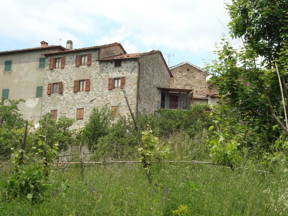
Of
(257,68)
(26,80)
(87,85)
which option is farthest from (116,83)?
(257,68)

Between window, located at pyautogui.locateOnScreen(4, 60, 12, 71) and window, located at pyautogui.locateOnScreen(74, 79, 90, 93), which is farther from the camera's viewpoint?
window, located at pyautogui.locateOnScreen(4, 60, 12, 71)

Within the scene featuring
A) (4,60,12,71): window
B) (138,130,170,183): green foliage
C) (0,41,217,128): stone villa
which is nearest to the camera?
(138,130,170,183): green foliage

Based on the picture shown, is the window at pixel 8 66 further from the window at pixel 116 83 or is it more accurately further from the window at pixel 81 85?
the window at pixel 116 83

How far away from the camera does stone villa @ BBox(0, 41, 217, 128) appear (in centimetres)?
3145

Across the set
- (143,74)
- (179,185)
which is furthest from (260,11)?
(143,74)

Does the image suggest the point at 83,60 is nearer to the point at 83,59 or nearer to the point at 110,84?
the point at 83,59

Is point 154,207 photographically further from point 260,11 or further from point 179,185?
point 260,11

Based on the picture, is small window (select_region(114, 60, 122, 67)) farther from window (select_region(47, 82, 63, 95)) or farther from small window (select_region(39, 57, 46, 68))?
small window (select_region(39, 57, 46, 68))

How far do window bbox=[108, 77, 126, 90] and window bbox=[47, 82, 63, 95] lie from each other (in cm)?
466

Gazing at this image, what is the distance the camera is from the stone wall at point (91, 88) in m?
31.2

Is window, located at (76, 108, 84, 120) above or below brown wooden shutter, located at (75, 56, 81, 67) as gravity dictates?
below

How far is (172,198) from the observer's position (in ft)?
19.4

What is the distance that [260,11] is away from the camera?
32.7 feet

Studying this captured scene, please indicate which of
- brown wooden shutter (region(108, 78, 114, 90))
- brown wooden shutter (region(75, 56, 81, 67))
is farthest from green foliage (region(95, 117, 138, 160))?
brown wooden shutter (region(75, 56, 81, 67))
